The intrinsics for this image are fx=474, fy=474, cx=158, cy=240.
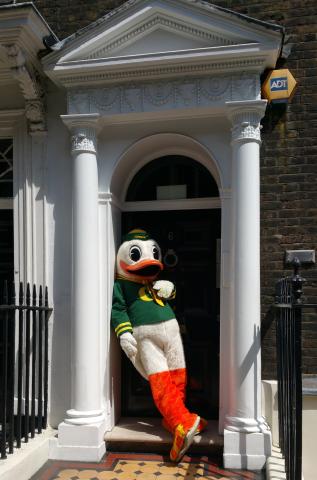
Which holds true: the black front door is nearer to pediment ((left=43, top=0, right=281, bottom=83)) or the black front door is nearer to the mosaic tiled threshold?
the mosaic tiled threshold

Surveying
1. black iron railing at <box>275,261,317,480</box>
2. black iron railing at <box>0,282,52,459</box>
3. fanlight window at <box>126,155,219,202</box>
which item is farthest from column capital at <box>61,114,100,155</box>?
black iron railing at <box>275,261,317,480</box>

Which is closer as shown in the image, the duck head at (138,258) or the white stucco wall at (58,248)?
the duck head at (138,258)

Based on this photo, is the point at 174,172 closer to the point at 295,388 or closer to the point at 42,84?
the point at 42,84

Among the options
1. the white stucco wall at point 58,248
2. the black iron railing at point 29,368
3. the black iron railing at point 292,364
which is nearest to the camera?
the black iron railing at point 292,364

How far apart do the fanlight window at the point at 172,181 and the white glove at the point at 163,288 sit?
3.03 feet

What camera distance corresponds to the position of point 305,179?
437 centimetres

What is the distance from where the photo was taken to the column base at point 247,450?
3.87m

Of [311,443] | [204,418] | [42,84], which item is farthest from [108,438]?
[42,84]

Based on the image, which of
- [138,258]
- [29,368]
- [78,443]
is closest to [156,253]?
[138,258]

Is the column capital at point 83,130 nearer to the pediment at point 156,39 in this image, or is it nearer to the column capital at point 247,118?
the pediment at point 156,39

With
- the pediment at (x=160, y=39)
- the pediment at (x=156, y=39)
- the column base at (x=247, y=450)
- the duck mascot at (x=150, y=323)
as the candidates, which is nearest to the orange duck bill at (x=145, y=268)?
the duck mascot at (x=150, y=323)

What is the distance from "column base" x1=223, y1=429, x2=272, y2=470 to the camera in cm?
387

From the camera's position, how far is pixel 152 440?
4.17 m

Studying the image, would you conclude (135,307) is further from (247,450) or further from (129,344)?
(247,450)
